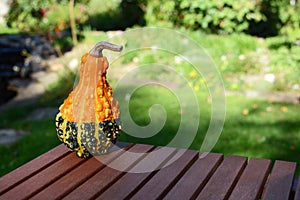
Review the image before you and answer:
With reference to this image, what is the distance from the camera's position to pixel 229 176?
2146 millimetres

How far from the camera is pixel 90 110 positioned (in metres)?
2.30

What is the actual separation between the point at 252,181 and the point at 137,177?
20.6 inches

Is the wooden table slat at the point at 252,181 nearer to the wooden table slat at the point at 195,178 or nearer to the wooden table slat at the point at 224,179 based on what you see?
the wooden table slat at the point at 224,179

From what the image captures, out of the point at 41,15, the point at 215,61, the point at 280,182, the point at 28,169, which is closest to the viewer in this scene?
→ the point at 280,182

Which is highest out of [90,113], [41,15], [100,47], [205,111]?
[100,47]

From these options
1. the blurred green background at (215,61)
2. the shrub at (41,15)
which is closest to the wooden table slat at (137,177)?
the blurred green background at (215,61)

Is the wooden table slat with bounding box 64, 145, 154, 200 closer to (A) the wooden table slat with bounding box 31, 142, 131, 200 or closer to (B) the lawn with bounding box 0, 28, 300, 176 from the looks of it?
(A) the wooden table slat with bounding box 31, 142, 131, 200

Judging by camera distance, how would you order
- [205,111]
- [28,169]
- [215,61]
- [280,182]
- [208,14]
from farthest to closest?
[208,14] → [215,61] → [205,111] → [28,169] → [280,182]

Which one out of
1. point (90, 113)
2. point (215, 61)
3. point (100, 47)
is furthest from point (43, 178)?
point (215, 61)

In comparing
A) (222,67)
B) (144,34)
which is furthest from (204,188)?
(144,34)

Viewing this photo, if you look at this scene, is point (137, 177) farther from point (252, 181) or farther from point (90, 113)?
point (252, 181)

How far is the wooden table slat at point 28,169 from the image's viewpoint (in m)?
2.07

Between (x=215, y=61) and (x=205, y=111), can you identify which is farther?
(x=215, y=61)

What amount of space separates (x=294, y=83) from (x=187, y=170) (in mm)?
3983
